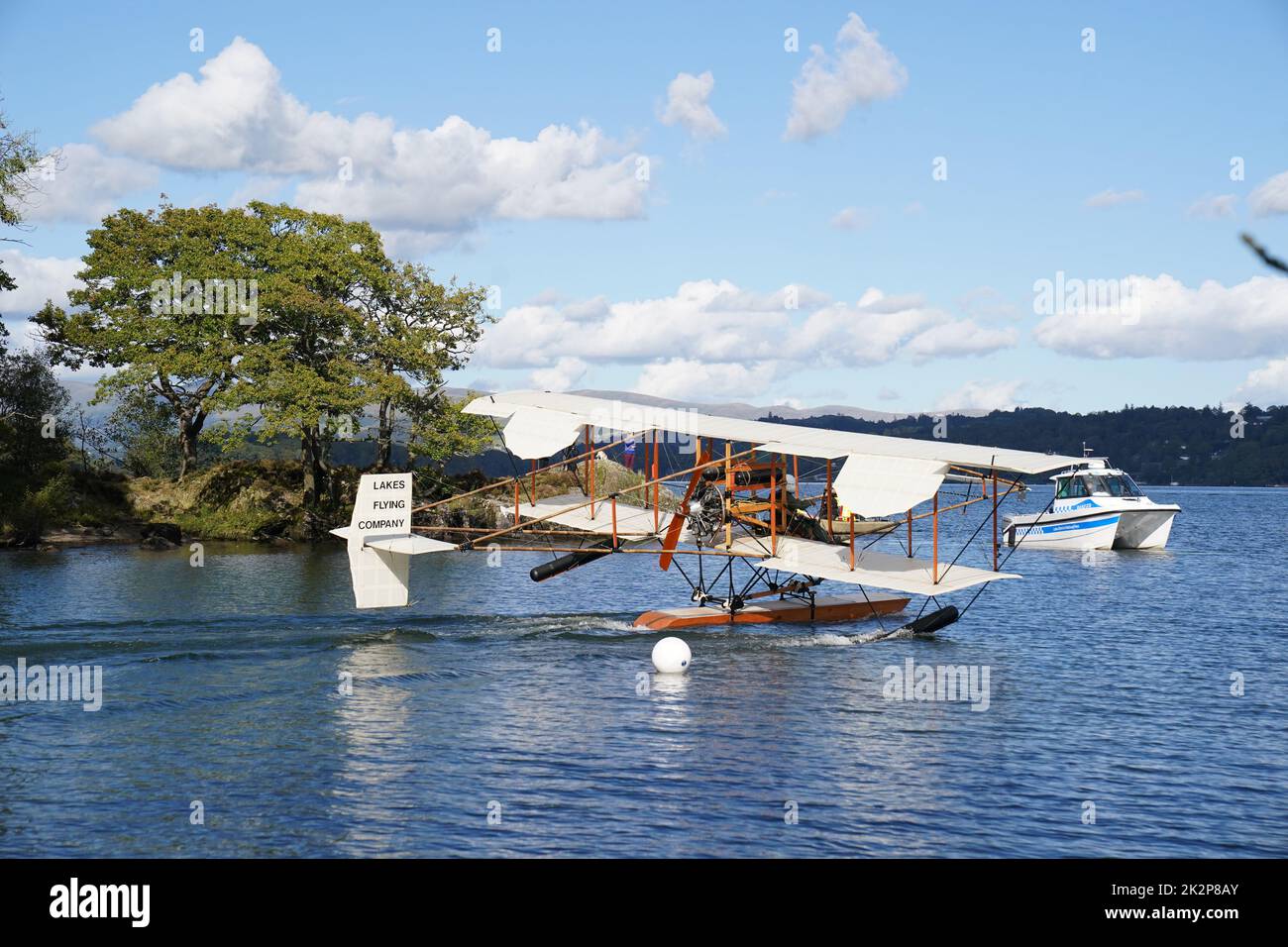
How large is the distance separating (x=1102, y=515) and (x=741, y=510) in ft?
131

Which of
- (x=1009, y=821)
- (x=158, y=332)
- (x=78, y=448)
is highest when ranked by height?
(x=158, y=332)

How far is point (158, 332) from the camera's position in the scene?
64750 millimetres

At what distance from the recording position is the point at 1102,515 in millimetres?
67875

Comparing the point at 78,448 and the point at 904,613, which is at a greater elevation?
the point at 78,448

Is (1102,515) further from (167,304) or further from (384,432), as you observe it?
(167,304)

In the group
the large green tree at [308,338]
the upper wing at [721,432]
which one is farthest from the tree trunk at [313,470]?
the upper wing at [721,432]

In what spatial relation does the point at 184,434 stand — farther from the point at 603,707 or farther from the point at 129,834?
the point at 129,834

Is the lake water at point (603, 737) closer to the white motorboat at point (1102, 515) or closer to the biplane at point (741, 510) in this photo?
the biplane at point (741, 510)

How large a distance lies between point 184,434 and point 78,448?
7247mm

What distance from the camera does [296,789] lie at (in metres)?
19.3
